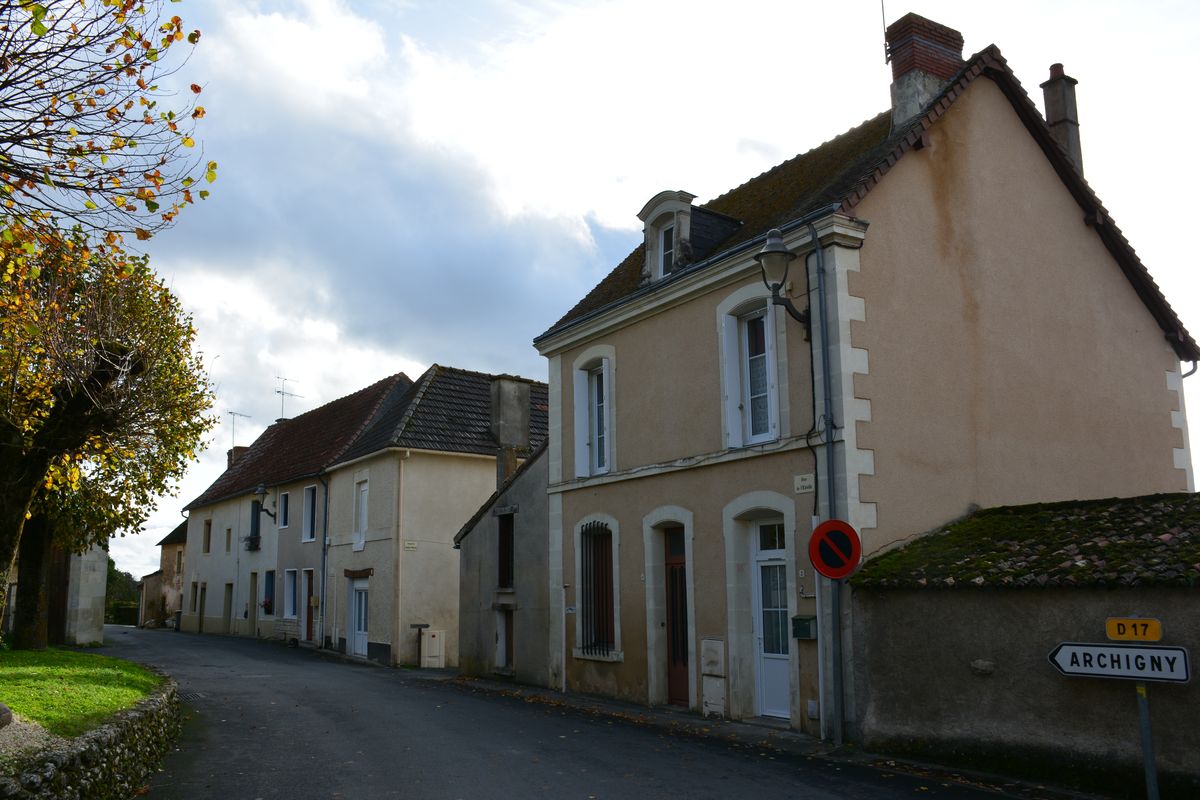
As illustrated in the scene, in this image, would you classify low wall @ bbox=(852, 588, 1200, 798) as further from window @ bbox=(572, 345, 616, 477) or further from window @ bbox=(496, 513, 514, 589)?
window @ bbox=(496, 513, 514, 589)

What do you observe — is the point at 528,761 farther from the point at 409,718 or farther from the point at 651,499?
the point at 651,499

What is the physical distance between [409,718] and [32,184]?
8.89m

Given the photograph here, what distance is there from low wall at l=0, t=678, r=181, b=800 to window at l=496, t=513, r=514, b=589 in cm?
914

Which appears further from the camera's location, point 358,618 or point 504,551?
point 358,618

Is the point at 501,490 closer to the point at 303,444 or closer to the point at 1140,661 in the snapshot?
the point at 1140,661

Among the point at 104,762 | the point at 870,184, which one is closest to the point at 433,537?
the point at 870,184

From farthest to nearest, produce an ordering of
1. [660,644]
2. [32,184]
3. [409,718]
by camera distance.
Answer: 1. [660,644]
2. [409,718]
3. [32,184]

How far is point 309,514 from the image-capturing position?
31188 mm

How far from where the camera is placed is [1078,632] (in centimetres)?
935

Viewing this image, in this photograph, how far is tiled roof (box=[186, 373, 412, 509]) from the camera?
31.2m

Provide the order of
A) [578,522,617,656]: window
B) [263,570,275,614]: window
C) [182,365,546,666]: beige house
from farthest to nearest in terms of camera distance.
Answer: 1. [263,570,275,614]: window
2. [182,365,546,666]: beige house
3. [578,522,617,656]: window

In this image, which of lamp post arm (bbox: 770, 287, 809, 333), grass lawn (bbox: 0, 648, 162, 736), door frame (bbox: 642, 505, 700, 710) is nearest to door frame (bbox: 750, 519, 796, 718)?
door frame (bbox: 642, 505, 700, 710)

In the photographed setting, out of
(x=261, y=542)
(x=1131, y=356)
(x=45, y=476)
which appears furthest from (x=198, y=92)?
(x=261, y=542)

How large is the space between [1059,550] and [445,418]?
64.3 feet
